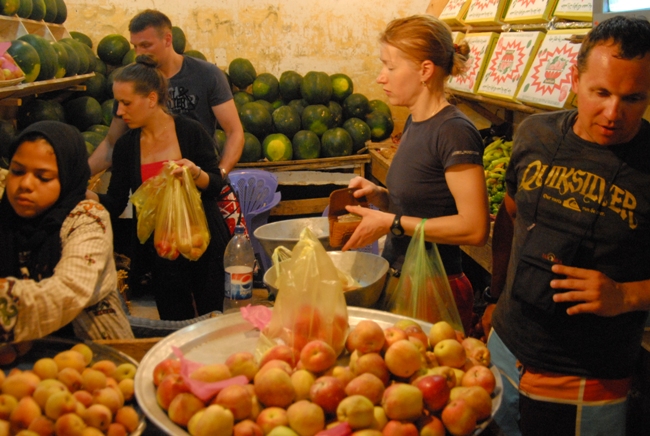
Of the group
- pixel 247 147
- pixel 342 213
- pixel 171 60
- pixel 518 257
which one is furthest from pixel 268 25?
pixel 518 257

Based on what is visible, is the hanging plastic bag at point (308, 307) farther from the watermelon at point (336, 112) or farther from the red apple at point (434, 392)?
the watermelon at point (336, 112)

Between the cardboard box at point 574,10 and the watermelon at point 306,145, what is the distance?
9.60 feet

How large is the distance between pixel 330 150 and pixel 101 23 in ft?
9.44

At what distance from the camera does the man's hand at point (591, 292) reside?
1548 millimetres

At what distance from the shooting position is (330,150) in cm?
618

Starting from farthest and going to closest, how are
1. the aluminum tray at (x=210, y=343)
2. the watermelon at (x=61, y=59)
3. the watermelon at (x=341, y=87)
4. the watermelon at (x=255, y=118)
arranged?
the watermelon at (x=341, y=87), the watermelon at (x=255, y=118), the watermelon at (x=61, y=59), the aluminum tray at (x=210, y=343)

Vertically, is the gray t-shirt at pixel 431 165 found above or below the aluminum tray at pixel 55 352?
above

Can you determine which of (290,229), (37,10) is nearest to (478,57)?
(290,229)

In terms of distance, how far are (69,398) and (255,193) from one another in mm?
3902

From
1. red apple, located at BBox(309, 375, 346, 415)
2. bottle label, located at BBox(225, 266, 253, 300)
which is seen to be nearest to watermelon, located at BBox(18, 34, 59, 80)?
A: bottle label, located at BBox(225, 266, 253, 300)

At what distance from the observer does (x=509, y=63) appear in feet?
13.0

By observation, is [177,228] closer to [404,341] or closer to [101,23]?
[404,341]

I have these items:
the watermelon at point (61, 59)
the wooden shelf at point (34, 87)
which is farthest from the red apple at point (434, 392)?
the watermelon at point (61, 59)

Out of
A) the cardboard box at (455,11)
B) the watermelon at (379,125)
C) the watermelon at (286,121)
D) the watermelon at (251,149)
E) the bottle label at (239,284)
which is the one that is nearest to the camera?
the bottle label at (239,284)
